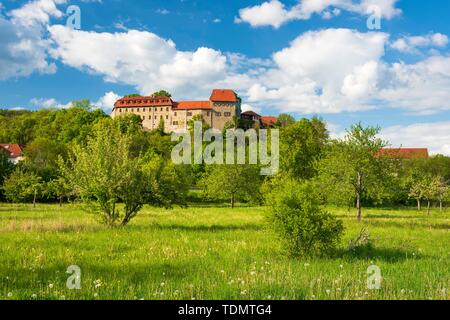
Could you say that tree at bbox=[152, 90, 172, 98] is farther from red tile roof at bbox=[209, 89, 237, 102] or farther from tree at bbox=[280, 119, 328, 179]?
tree at bbox=[280, 119, 328, 179]

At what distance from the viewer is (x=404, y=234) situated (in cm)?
2309

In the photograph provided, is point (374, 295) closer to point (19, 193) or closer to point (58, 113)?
point (19, 193)

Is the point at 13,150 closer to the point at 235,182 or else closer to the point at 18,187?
the point at 18,187

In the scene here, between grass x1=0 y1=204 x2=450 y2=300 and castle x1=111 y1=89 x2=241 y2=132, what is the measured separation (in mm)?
145303

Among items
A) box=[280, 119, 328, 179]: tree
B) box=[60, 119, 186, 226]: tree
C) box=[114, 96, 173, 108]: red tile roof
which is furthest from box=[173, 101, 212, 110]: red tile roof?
box=[60, 119, 186, 226]: tree

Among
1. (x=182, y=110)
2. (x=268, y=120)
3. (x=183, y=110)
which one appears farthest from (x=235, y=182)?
(x=268, y=120)

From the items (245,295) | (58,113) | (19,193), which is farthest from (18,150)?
(245,295)

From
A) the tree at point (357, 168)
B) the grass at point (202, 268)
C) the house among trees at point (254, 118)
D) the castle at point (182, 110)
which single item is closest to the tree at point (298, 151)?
the tree at point (357, 168)

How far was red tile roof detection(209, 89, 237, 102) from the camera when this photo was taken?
563 feet

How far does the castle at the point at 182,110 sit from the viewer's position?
16950 centimetres

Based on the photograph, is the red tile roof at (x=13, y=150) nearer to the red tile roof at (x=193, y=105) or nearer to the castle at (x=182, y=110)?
the castle at (x=182, y=110)

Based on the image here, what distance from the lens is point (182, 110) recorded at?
173 meters

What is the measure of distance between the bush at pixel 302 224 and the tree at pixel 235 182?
1861 inches
